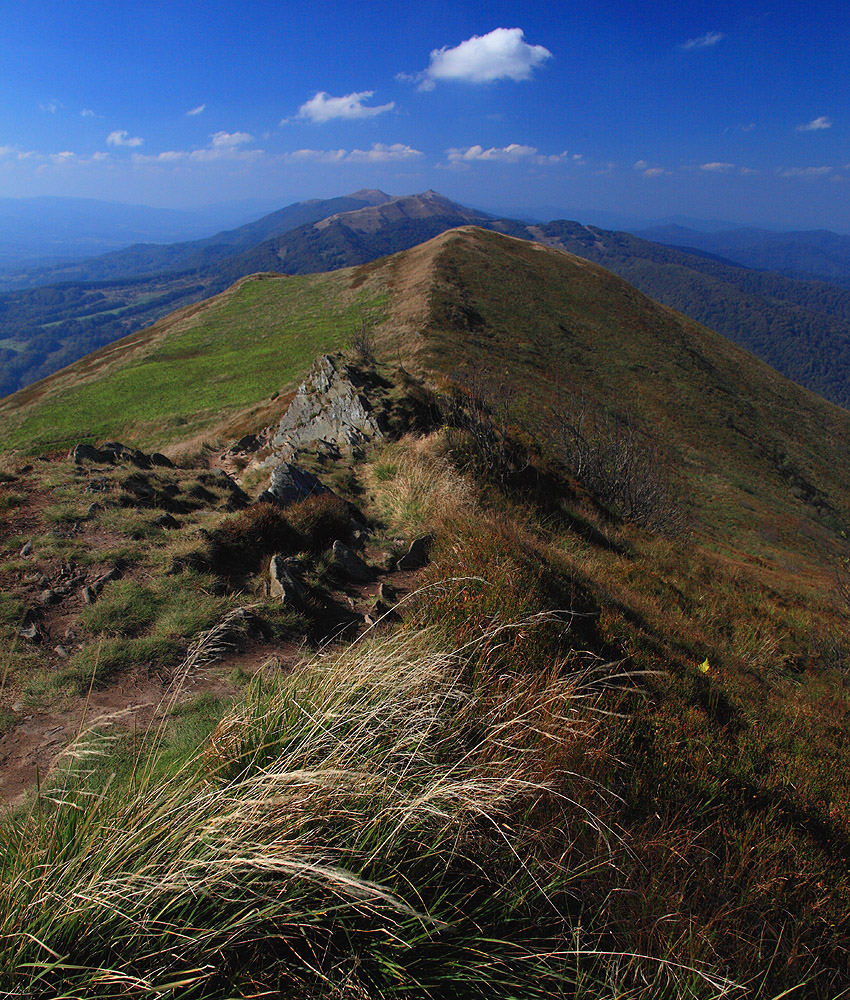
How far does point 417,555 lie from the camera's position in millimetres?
6152

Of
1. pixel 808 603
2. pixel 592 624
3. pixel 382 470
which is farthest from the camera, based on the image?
pixel 808 603

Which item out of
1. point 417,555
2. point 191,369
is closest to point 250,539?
point 417,555

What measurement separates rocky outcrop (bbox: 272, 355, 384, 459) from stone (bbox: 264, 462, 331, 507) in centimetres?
319

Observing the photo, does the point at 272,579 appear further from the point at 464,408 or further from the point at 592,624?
the point at 464,408

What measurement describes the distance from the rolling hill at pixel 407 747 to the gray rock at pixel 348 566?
0.19 metres

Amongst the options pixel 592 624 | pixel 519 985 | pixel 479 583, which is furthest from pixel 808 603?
pixel 519 985

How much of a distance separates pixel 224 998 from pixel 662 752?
268 centimetres

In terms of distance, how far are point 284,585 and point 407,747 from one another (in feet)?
9.45

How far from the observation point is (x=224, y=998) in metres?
1.46

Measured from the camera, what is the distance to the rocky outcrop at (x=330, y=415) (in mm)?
12404

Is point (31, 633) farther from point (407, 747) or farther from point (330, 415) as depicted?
point (330, 415)

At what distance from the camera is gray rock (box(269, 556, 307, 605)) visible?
485cm

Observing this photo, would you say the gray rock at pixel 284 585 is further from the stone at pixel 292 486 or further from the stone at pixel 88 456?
the stone at pixel 88 456

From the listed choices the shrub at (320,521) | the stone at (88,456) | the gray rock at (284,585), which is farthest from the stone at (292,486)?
the stone at (88,456)
